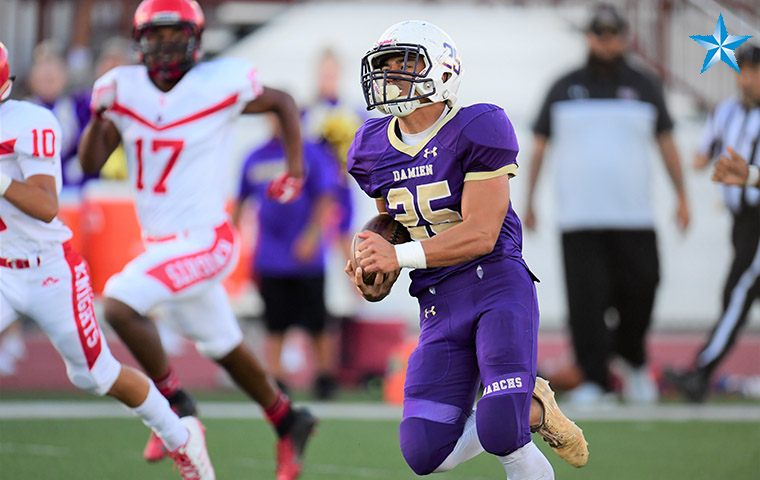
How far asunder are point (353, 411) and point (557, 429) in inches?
191

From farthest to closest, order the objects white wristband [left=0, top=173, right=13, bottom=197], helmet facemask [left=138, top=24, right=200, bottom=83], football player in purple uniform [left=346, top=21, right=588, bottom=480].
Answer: helmet facemask [left=138, top=24, right=200, bottom=83], white wristband [left=0, top=173, right=13, bottom=197], football player in purple uniform [left=346, top=21, right=588, bottom=480]

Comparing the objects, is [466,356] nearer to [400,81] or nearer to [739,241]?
[400,81]

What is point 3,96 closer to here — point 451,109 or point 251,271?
point 451,109

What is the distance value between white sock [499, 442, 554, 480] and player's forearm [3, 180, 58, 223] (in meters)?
1.95

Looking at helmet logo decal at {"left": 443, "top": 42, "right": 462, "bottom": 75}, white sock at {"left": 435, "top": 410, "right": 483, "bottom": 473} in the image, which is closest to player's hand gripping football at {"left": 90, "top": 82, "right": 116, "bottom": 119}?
helmet logo decal at {"left": 443, "top": 42, "right": 462, "bottom": 75}

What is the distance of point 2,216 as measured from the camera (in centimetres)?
591

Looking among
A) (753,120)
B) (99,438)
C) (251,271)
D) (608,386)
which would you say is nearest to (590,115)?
(753,120)

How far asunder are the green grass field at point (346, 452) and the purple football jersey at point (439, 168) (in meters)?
1.96

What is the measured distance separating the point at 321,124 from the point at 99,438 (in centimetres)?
411

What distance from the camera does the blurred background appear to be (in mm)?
11914

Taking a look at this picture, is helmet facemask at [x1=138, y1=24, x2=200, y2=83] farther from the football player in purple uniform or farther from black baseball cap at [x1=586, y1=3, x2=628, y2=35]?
black baseball cap at [x1=586, y1=3, x2=628, y2=35]

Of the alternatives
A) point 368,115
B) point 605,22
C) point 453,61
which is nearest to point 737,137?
point 605,22

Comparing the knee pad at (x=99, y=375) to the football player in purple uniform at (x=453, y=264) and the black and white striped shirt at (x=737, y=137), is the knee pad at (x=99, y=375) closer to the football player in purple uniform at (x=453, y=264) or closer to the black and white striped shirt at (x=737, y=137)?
the football player in purple uniform at (x=453, y=264)

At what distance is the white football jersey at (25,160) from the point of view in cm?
585
